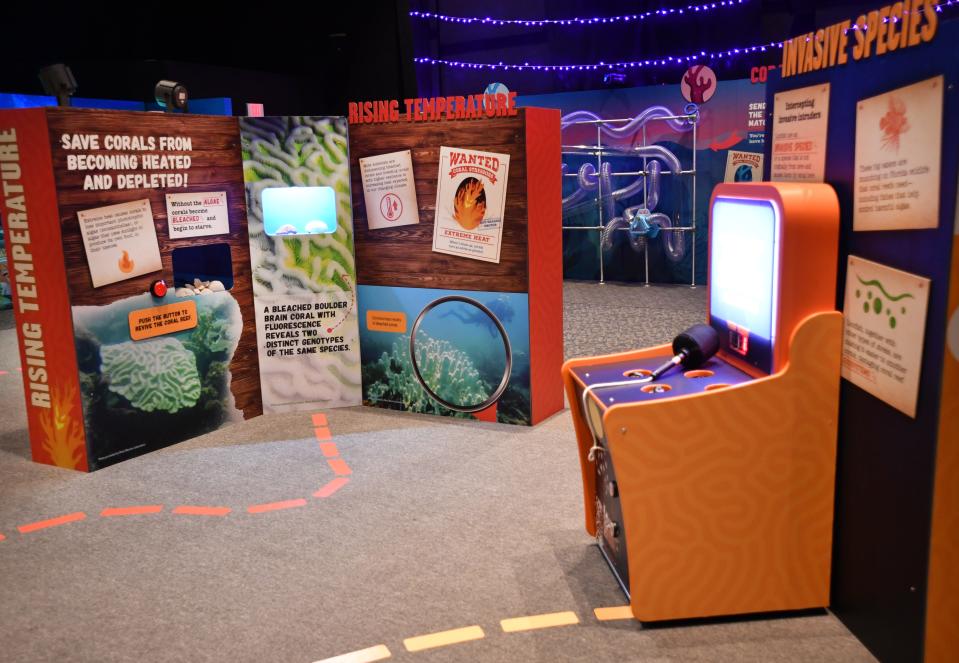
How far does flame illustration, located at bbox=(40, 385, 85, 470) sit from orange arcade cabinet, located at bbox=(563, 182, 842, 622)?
2.96 meters

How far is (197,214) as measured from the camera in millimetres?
4902

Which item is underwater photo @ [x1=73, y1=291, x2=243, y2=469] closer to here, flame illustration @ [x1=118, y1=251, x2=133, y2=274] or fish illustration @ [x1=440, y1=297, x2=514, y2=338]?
flame illustration @ [x1=118, y1=251, x2=133, y2=274]

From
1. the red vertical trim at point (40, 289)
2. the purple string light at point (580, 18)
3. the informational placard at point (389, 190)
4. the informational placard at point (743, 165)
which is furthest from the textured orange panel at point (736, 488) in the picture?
the purple string light at point (580, 18)

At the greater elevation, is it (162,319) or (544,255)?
(544,255)

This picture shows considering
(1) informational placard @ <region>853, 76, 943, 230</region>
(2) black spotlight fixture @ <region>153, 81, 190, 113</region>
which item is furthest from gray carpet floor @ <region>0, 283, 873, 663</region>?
(2) black spotlight fixture @ <region>153, 81, 190, 113</region>

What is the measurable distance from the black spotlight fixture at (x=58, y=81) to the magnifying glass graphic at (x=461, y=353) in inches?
90.8

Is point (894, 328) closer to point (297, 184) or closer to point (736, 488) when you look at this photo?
point (736, 488)

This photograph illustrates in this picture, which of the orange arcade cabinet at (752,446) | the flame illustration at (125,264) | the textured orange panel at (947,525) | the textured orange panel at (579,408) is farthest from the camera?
the flame illustration at (125,264)

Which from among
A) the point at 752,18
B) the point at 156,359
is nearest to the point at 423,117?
the point at 156,359

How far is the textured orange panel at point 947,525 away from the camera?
2.18 metres

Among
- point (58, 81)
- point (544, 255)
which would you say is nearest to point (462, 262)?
point (544, 255)

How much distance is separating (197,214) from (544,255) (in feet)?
6.60

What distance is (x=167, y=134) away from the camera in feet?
15.5

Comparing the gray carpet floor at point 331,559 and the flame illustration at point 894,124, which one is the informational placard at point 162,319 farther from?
the flame illustration at point 894,124
